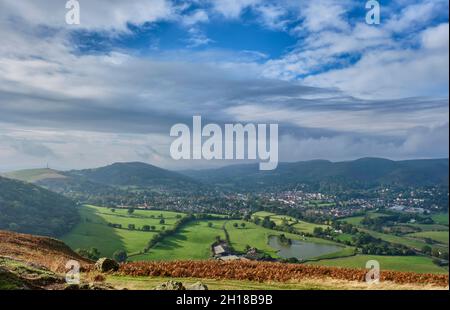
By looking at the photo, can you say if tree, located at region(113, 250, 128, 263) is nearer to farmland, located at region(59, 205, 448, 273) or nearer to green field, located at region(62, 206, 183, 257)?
→ farmland, located at region(59, 205, 448, 273)

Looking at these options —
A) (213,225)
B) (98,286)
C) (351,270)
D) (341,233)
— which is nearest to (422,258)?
(341,233)

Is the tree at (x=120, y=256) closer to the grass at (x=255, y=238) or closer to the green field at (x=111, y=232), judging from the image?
the green field at (x=111, y=232)

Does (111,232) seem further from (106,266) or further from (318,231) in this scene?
(106,266)

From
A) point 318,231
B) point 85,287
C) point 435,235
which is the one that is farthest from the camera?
point 435,235

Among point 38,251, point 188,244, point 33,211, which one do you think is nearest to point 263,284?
point 38,251

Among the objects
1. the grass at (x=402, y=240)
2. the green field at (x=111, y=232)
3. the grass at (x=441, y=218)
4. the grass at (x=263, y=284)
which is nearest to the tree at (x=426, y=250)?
the grass at (x=402, y=240)

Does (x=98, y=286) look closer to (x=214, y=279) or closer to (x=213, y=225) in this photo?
(x=214, y=279)
